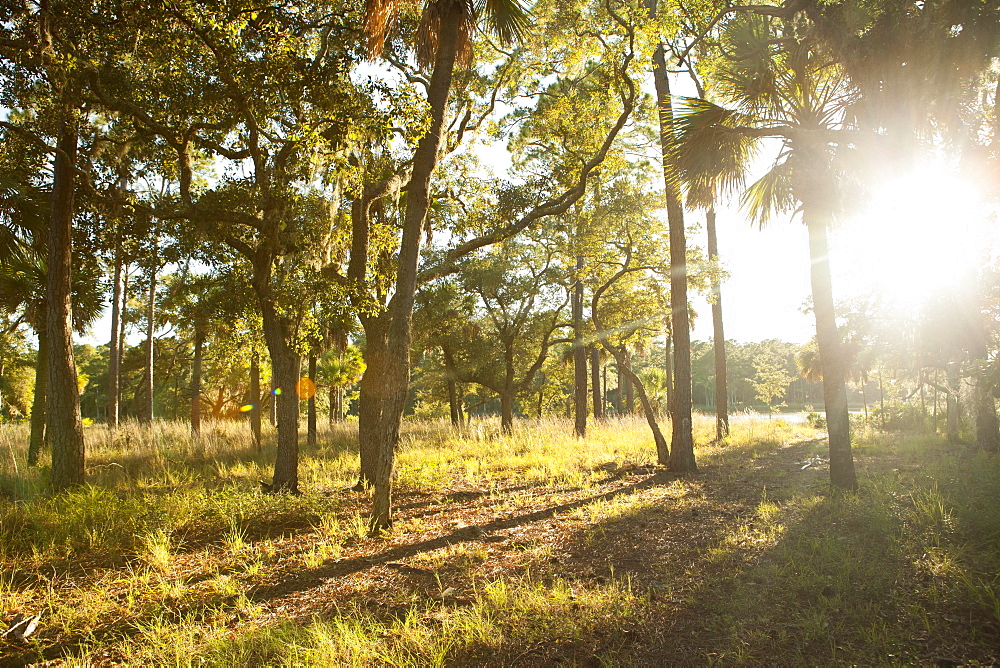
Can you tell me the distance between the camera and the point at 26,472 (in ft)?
29.6

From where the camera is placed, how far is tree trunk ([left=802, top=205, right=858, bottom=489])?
7152 millimetres

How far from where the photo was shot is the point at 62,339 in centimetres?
758

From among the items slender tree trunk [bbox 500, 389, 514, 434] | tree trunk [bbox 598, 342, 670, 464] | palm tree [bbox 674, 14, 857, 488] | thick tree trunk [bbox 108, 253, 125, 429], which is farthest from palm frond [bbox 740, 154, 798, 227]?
thick tree trunk [bbox 108, 253, 125, 429]

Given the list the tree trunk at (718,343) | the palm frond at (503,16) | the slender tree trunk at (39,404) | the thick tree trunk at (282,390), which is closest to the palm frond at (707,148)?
the palm frond at (503,16)

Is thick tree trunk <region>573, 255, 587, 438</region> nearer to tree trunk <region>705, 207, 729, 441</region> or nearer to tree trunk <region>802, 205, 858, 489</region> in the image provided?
tree trunk <region>705, 207, 729, 441</region>

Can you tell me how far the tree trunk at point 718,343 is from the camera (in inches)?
631

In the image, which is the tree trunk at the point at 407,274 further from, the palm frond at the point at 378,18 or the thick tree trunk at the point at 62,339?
the thick tree trunk at the point at 62,339

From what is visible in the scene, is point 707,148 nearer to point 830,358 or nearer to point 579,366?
point 830,358

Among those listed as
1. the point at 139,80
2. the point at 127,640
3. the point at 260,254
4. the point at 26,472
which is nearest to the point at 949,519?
the point at 127,640

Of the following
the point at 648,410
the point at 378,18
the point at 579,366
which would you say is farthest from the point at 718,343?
the point at 378,18

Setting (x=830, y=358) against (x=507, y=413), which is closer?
(x=830, y=358)

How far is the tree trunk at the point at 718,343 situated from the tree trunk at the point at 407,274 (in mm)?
11390

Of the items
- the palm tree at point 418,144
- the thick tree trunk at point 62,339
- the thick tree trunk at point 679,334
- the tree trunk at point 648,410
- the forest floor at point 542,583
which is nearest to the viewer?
the forest floor at point 542,583

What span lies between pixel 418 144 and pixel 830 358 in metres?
6.65
